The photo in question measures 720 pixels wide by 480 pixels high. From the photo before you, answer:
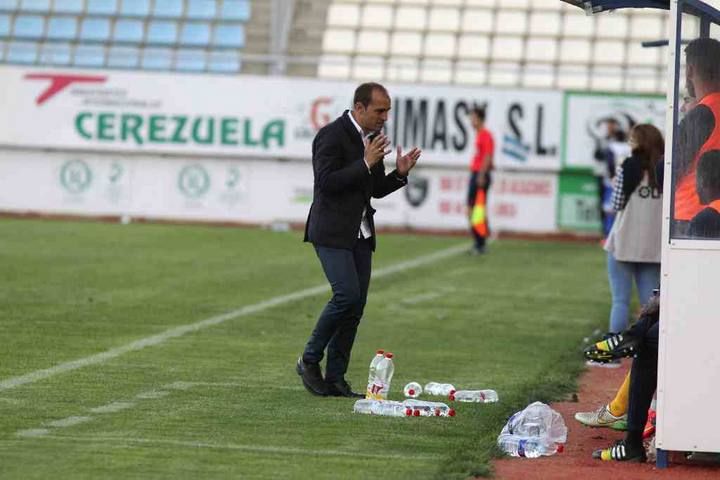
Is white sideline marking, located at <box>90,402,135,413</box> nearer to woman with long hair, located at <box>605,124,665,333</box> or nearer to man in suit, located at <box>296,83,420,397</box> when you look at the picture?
man in suit, located at <box>296,83,420,397</box>

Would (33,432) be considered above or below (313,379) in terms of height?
below

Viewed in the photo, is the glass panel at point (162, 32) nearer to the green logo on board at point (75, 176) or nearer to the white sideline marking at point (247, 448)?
the green logo on board at point (75, 176)

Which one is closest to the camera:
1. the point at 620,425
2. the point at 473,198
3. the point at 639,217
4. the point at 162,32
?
the point at 620,425

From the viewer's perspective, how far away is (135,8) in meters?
36.6

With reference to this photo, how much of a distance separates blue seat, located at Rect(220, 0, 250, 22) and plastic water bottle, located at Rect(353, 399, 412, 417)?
27408mm

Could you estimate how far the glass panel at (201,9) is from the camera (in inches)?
1421

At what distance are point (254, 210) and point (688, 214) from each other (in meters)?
22.1

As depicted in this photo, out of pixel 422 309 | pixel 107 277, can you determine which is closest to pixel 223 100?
pixel 107 277

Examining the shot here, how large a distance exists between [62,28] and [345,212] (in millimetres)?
27459

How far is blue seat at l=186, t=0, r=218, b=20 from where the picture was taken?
36.1 metres

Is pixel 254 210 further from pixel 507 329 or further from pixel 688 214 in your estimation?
pixel 688 214

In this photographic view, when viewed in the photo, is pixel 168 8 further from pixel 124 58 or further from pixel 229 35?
pixel 124 58

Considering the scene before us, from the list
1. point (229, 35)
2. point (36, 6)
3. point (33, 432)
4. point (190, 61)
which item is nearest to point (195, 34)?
point (229, 35)

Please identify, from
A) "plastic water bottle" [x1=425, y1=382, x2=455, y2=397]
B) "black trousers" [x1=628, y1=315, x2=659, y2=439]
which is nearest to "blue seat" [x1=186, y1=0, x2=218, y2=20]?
"plastic water bottle" [x1=425, y1=382, x2=455, y2=397]
